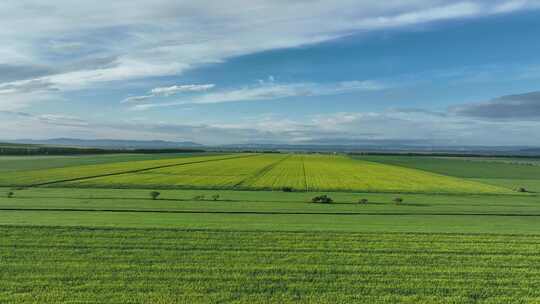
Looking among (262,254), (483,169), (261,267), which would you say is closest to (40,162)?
(262,254)

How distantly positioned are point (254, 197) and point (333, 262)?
2130cm

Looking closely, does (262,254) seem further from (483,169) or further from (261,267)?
(483,169)

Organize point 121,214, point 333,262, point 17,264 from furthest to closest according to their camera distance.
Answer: point 121,214, point 333,262, point 17,264

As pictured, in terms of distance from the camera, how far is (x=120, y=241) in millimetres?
16266

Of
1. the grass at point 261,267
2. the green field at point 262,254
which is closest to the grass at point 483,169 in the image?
the green field at point 262,254

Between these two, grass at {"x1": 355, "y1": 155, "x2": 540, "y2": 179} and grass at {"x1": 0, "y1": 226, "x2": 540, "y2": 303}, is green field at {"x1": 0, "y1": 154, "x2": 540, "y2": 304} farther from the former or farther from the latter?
grass at {"x1": 355, "y1": 155, "x2": 540, "y2": 179}

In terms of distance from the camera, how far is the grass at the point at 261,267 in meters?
11.1

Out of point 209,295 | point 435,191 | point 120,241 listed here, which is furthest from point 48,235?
point 435,191

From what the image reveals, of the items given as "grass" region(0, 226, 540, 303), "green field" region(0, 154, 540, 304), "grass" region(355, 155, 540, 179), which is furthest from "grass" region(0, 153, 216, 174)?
"grass" region(355, 155, 540, 179)

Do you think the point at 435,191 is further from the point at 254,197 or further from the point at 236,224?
the point at 236,224

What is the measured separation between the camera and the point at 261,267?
1330 centimetres

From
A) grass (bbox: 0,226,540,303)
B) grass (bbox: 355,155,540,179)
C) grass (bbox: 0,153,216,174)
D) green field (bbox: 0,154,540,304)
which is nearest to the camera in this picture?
grass (bbox: 0,226,540,303)

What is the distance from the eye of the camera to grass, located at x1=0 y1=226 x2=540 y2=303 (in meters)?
11.1

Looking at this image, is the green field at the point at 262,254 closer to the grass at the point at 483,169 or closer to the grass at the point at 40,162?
the grass at the point at 40,162
